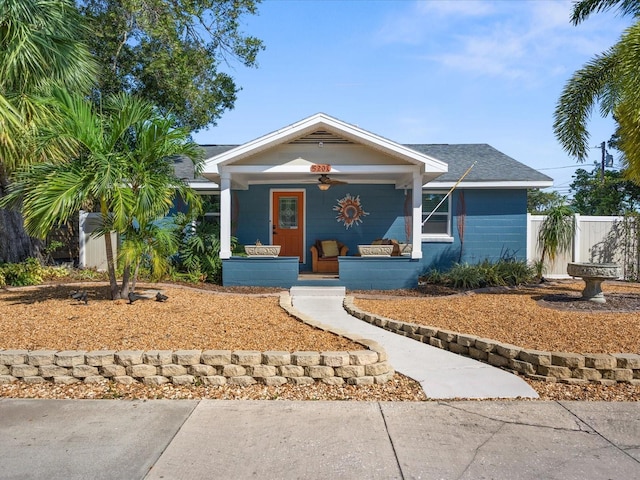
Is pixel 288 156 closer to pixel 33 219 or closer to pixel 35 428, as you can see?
pixel 33 219

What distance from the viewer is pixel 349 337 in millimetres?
5578

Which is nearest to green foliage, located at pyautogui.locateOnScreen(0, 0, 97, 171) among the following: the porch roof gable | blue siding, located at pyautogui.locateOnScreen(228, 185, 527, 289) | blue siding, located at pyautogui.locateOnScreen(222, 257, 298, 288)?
the porch roof gable

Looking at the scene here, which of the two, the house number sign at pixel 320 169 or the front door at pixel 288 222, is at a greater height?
the house number sign at pixel 320 169

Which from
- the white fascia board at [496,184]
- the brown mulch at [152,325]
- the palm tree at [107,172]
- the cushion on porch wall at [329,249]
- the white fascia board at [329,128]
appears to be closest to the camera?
the brown mulch at [152,325]

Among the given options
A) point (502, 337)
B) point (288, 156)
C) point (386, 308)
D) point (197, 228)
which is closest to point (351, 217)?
point (288, 156)

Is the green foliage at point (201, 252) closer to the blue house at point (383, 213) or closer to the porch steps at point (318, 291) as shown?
the blue house at point (383, 213)

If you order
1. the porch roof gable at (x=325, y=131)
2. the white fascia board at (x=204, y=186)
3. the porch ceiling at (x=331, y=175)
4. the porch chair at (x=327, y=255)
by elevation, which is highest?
the porch roof gable at (x=325, y=131)

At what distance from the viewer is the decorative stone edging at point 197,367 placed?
4.75 m

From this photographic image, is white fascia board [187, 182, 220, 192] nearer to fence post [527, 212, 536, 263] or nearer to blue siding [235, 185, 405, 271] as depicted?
blue siding [235, 185, 405, 271]

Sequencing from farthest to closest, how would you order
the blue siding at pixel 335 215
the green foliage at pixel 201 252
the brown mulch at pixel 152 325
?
the blue siding at pixel 335 215 < the green foliage at pixel 201 252 < the brown mulch at pixel 152 325

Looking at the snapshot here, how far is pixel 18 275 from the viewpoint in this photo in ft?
35.0

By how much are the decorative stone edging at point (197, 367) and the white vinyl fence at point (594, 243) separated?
10.0 metres

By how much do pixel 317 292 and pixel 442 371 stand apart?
5.22m

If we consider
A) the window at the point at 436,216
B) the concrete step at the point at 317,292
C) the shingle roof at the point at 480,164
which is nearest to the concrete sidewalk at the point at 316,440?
the concrete step at the point at 317,292
